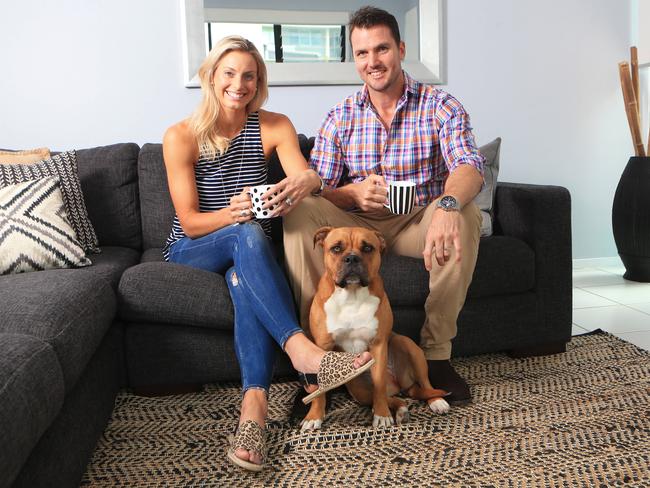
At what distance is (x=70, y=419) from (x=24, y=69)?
2025 millimetres

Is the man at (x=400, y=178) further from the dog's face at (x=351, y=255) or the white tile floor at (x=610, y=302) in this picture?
the white tile floor at (x=610, y=302)

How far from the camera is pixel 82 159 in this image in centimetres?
248

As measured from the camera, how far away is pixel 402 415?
172 centimetres

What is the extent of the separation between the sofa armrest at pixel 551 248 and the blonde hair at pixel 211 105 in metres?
1.07

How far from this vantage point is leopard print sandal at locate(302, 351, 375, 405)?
1.56 m

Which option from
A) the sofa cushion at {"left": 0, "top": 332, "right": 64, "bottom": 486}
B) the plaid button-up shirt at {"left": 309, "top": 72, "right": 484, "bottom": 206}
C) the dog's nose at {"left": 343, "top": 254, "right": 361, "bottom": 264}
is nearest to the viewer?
the sofa cushion at {"left": 0, "top": 332, "right": 64, "bottom": 486}

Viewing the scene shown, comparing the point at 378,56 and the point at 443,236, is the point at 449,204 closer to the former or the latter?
the point at 443,236

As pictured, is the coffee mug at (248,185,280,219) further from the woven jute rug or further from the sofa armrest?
the sofa armrest

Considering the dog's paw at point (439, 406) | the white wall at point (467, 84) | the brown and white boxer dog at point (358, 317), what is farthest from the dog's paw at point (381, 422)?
the white wall at point (467, 84)

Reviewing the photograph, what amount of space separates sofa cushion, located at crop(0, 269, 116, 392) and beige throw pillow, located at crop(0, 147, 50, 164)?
2.39ft

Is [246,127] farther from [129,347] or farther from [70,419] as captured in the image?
[70,419]

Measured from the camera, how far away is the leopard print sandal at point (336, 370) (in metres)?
1.56

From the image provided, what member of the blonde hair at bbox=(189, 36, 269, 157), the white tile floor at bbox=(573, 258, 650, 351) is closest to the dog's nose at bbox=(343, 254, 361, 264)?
the blonde hair at bbox=(189, 36, 269, 157)

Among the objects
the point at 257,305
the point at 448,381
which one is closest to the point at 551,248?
the point at 448,381
